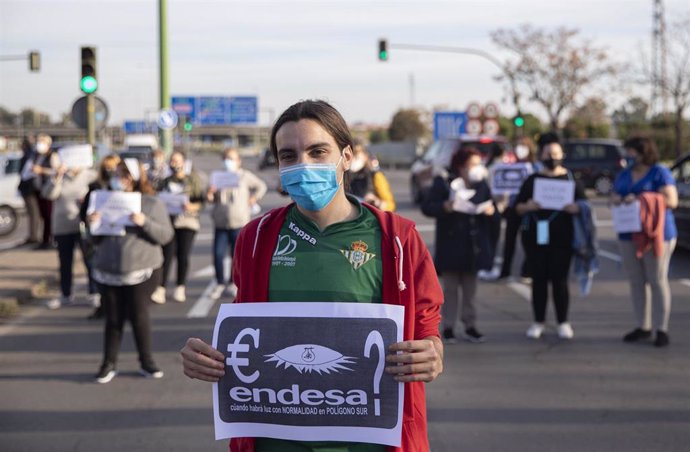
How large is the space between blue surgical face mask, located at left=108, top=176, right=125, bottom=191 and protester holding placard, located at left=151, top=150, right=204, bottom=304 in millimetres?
3100

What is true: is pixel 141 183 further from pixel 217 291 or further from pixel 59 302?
pixel 217 291

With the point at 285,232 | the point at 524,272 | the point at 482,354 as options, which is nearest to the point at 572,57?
the point at 524,272

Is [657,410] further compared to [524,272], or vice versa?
[524,272]

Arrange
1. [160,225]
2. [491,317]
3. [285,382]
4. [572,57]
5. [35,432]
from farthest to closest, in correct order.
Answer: [572,57] → [491,317] → [160,225] → [35,432] → [285,382]

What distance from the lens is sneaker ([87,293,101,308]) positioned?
36.0 ft

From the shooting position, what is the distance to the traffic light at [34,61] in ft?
125

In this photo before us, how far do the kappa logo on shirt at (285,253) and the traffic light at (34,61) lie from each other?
3767 centimetres

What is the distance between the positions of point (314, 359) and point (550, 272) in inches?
263

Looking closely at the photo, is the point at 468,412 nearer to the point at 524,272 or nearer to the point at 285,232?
the point at 285,232

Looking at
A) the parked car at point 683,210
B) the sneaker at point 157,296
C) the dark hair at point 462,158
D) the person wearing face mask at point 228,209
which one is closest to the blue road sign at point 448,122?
the parked car at point 683,210

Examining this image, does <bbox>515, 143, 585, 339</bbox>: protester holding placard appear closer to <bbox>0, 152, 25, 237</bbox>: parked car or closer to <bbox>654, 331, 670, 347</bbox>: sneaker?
<bbox>654, 331, 670, 347</bbox>: sneaker

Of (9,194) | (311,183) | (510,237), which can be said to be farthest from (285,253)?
(9,194)

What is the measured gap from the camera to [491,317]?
34.7ft

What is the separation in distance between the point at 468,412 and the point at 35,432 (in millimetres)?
2948
